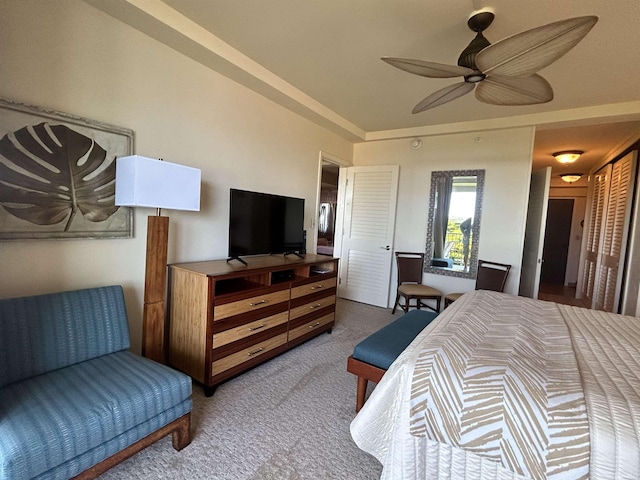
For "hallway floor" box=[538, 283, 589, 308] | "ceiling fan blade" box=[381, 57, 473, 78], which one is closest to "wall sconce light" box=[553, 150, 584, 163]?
"hallway floor" box=[538, 283, 589, 308]

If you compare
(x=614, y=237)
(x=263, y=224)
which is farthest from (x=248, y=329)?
(x=614, y=237)

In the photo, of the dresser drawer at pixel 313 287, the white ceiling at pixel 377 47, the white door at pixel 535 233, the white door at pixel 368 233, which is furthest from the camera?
the white door at pixel 368 233

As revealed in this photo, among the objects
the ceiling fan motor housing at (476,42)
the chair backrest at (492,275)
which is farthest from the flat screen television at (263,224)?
the chair backrest at (492,275)

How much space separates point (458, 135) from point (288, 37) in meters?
2.73

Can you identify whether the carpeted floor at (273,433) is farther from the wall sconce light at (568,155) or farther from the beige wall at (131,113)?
the wall sconce light at (568,155)

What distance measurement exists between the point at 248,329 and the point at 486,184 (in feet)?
11.2

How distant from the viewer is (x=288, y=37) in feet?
7.34

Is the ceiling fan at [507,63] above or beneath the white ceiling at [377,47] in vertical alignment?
beneath

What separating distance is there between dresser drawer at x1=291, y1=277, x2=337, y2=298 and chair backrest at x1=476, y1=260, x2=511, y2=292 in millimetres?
1903

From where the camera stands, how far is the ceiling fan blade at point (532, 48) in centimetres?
123

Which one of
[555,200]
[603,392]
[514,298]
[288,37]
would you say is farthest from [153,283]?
[555,200]

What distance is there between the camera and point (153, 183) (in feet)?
5.86

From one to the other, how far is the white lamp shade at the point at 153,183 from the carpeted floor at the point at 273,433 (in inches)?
53.9

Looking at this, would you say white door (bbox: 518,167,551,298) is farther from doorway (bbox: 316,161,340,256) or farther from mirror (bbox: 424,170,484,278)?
doorway (bbox: 316,161,340,256)
